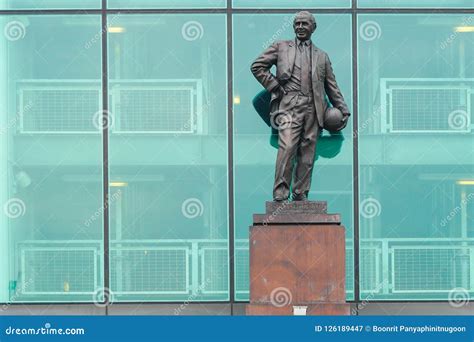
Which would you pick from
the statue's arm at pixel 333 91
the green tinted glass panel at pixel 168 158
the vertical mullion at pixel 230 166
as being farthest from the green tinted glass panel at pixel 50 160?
the statue's arm at pixel 333 91

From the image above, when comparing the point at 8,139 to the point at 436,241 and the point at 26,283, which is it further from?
the point at 436,241

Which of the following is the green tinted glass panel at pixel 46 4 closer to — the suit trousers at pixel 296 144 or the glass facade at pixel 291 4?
the glass facade at pixel 291 4

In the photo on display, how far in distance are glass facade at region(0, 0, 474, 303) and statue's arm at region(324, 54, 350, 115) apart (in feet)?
1.82

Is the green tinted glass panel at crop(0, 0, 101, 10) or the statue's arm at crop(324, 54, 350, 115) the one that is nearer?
the statue's arm at crop(324, 54, 350, 115)

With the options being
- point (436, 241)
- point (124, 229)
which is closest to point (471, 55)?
point (436, 241)

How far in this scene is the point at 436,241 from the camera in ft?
44.5

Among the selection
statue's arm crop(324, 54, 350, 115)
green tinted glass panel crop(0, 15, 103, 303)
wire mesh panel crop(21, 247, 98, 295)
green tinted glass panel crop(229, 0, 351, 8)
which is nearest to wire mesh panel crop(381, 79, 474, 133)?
statue's arm crop(324, 54, 350, 115)

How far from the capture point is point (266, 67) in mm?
12992

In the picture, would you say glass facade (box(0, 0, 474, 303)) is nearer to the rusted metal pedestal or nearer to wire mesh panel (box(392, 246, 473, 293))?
wire mesh panel (box(392, 246, 473, 293))

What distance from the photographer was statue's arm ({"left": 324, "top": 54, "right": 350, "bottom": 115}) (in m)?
13.0

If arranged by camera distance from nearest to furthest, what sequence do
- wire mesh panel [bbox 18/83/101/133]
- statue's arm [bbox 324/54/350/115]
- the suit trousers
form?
the suit trousers, statue's arm [bbox 324/54/350/115], wire mesh panel [bbox 18/83/101/133]

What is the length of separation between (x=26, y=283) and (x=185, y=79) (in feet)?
10.6

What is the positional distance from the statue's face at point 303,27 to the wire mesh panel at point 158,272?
3010 mm

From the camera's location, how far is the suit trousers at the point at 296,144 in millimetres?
12750
